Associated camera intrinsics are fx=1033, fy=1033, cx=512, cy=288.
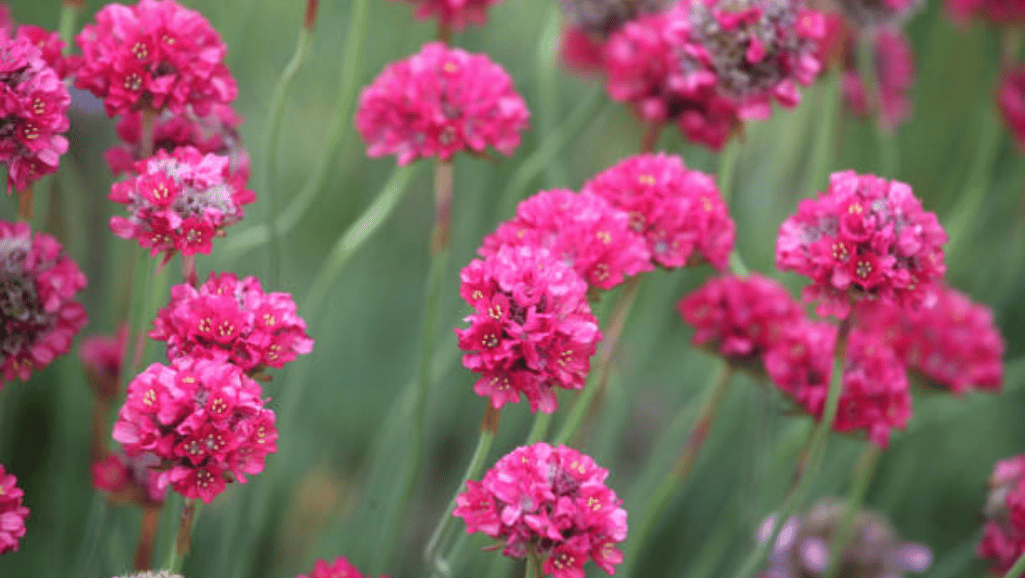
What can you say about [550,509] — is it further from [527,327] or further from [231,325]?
[231,325]

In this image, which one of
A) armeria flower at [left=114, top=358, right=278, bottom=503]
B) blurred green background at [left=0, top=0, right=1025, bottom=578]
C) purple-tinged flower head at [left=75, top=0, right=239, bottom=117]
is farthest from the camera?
blurred green background at [left=0, top=0, right=1025, bottom=578]

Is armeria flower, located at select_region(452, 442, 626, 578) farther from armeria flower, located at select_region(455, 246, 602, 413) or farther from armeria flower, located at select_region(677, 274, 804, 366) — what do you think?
armeria flower, located at select_region(677, 274, 804, 366)

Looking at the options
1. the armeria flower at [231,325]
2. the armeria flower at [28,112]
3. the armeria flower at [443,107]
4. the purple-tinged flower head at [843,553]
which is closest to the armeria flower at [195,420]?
the armeria flower at [231,325]

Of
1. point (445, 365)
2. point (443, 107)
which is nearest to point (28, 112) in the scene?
point (443, 107)

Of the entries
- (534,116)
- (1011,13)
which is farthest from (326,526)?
(1011,13)

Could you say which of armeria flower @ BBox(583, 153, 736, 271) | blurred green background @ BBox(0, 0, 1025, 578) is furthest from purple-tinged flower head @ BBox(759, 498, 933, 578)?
armeria flower @ BBox(583, 153, 736, 271)

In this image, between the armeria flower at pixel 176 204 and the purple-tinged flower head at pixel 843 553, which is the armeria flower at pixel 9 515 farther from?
the purple-tinged flower head at pixel 843 553

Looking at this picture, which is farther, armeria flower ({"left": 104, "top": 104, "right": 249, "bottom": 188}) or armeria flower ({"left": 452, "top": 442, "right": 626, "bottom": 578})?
armeria flower ({"left": 104, "top": 104, "right": 249, "bottom": 188})
